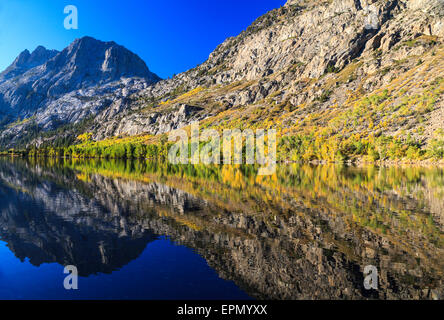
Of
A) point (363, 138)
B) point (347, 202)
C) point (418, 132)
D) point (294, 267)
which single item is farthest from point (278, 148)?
point (294, 267)

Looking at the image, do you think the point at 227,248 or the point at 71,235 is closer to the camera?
the point at 227,248

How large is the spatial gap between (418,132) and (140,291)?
368ft

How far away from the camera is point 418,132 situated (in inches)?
3698

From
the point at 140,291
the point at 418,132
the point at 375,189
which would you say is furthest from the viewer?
the point at 418,132

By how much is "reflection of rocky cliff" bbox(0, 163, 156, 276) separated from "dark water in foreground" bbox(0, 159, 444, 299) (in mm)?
84

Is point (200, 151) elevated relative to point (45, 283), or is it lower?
elevated

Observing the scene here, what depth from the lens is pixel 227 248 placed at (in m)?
16.7

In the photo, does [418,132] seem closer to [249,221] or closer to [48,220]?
[249,221]

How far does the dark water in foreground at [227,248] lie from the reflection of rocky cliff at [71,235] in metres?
0.08

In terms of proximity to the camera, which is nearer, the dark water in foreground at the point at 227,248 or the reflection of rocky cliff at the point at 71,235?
the dark water in foreground at the point at 227,248

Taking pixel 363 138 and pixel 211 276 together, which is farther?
pixel 363 138

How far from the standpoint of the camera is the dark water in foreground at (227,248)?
11.9m

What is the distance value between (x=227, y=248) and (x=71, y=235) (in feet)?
40.0

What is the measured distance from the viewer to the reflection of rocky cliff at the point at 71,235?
15.8 metres
